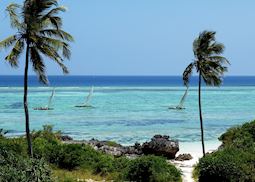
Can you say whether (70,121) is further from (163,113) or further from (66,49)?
(66,49)

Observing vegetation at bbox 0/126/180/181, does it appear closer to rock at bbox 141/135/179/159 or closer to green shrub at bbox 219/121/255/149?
green shrub at bbox 219/121/255/149

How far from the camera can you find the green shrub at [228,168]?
21031mm

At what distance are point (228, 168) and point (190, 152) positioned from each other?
56.8ft

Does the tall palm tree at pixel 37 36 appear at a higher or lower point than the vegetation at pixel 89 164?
higher

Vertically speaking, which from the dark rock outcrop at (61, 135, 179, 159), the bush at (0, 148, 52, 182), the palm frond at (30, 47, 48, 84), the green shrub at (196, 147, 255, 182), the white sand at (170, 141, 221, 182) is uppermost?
the palm frond at (30, 47, 48, 84)

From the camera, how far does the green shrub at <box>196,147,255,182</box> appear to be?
2103cm

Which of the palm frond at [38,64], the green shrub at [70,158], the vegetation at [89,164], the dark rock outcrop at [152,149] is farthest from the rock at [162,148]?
the palm frond at [38,64]

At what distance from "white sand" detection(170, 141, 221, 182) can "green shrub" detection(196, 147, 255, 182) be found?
3091 mm

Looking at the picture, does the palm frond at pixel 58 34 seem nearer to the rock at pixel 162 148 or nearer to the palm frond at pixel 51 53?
the palm frond at pixel 51 53

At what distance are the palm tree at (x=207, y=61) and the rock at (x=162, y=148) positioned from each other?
3.84 metres

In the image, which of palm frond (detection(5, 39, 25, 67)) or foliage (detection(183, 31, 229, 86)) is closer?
palm frond (detection(5, 39, 25, 67))

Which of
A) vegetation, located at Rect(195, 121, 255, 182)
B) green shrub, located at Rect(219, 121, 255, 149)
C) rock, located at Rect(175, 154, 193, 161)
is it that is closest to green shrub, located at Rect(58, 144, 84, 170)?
vegetation, located at Rect(195, 121, 255, 182)

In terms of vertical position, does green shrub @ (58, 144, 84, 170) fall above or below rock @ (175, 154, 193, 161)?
above

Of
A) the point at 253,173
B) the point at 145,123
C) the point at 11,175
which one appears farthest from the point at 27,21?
the point at 145,123
